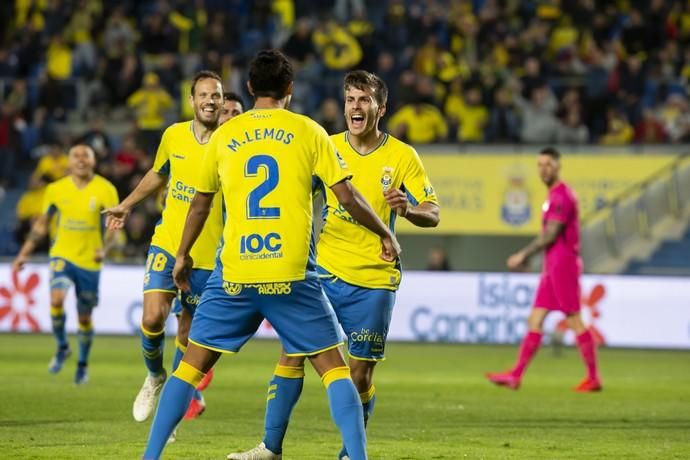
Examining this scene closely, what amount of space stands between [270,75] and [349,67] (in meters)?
19.1

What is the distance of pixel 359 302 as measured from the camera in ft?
30.5

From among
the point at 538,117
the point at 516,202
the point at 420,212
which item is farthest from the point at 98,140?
the point at 420,212

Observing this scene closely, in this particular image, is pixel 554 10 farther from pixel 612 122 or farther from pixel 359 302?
pixel 359 302

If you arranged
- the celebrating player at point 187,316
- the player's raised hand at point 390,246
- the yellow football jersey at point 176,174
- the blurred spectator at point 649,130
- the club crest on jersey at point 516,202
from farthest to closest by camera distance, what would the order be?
the blurred spectator at point 649,130 → the club crest on jersey at point 516,202 → the celebrating player at point 187,316 → the yellow football jersey at point 176,174 → the player's raised hand at point 390,246

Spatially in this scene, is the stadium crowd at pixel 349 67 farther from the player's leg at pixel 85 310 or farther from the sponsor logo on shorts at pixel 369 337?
the sponsor logo on shorts at pixel 369 337

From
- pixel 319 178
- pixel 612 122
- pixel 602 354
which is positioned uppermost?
pixel 612 122

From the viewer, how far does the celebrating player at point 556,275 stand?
1529cm

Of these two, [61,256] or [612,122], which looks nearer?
[61,256]

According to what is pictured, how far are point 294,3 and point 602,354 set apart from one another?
11070mm

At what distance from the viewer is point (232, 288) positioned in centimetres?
760

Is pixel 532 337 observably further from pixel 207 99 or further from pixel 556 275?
pixel 207 99

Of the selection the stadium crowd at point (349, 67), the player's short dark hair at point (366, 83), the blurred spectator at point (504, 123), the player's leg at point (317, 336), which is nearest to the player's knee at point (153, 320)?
the player's short dark hair at point (366, 83)

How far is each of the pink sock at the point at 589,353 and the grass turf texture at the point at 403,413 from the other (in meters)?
0.34

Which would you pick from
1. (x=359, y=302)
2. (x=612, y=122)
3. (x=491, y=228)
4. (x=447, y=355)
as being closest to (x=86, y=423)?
(x=359, y=302)
